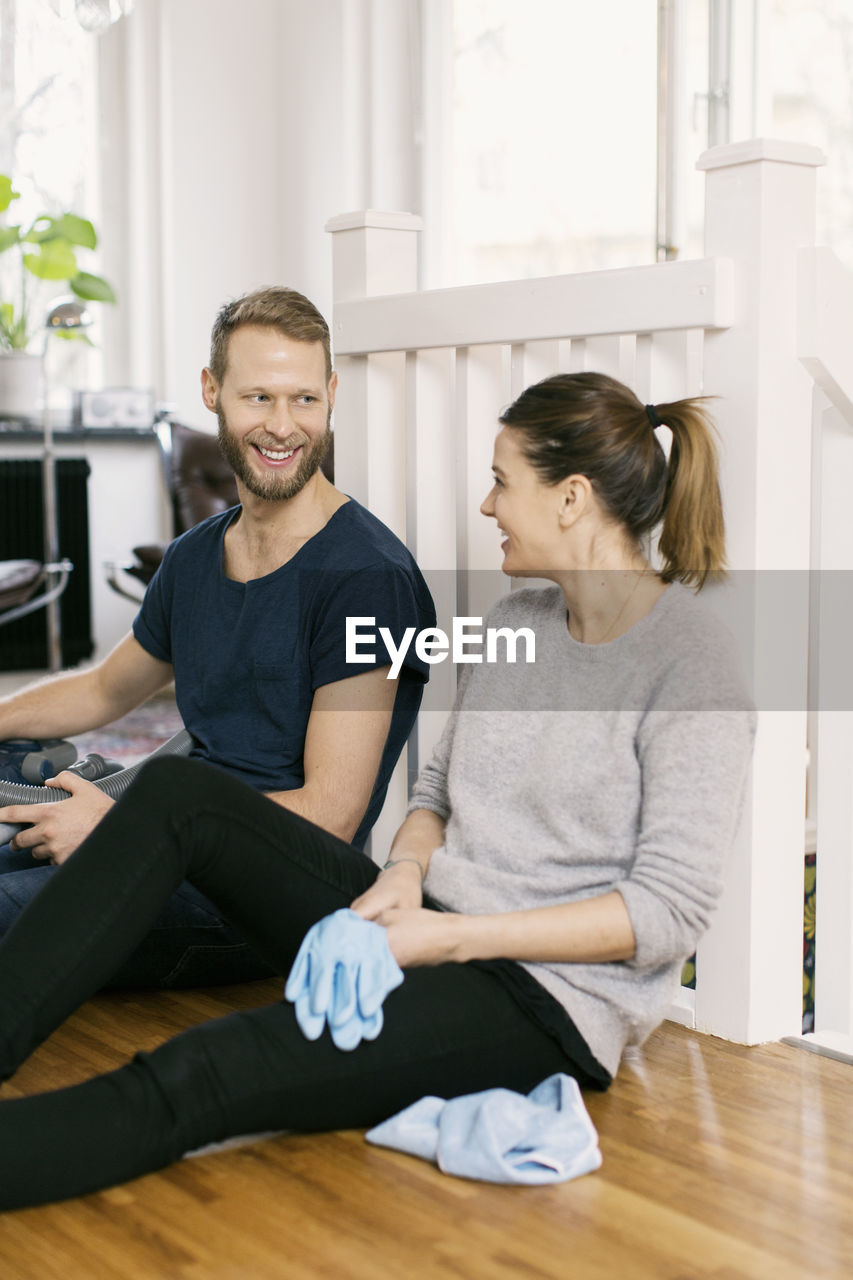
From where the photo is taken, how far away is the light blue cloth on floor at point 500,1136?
4.73ft

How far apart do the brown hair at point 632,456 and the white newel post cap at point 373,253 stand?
0.68 meters

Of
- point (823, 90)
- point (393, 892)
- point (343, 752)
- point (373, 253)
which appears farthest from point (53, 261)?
point (393, 892)

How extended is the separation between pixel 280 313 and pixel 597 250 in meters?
2.91

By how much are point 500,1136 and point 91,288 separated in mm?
4397

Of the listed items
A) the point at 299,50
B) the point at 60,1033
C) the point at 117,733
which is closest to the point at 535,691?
the point at 60,1033

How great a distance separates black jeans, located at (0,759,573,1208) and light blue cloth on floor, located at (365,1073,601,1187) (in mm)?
24

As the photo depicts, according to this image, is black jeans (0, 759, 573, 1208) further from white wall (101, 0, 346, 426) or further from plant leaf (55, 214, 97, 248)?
white wall (101, 0, 346, 426)

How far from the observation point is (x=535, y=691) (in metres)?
1.67

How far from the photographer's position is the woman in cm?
140

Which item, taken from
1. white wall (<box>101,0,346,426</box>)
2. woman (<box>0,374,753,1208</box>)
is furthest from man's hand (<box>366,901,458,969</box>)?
white wall (<box>101,0,346,426</box>)

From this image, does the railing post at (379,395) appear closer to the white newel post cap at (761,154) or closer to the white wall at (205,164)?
the white newel post cap at (761,154)

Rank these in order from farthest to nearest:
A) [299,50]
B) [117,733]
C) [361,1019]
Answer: [299,50] → [117,733] → [361,1019]

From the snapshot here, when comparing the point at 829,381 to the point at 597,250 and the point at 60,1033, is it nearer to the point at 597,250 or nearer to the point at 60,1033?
the point at 60,1033

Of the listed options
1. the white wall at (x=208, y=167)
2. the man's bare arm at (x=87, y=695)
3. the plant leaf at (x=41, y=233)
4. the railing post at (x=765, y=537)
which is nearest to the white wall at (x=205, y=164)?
the white wall at (x=208, y=167)
